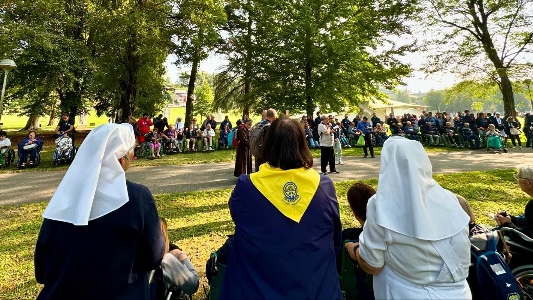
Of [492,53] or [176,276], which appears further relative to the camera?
[492,53]

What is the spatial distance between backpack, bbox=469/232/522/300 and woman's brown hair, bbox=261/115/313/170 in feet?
5.16

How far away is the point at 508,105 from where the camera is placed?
21750 millimetres

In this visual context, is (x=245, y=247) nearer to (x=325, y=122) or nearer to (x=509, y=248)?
(x=509, y=248)

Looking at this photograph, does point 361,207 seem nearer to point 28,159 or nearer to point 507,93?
point 28,159

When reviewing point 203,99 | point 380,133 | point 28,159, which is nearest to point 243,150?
point 28,159

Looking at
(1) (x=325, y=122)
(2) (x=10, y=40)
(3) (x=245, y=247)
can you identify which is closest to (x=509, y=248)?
(3) (x=245, y=247)

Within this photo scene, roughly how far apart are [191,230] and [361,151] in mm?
12347

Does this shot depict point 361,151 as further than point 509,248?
Yes

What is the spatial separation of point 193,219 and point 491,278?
16.4 feet

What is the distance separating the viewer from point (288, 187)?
2086 millimetres

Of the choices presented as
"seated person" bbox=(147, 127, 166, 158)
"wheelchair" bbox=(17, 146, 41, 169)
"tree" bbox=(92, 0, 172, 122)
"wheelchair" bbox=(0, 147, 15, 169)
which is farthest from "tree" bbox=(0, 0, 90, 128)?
"seated person" bbox=(147, 127, 166, 158)

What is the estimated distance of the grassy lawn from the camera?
4.36m

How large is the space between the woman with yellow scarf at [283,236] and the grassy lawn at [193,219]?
2093 millimetres

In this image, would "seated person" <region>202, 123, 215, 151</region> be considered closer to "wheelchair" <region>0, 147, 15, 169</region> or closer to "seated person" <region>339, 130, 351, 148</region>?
"seated person" <region>339, 130, 351, 148</region>
